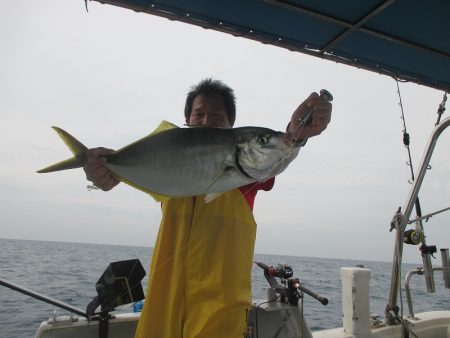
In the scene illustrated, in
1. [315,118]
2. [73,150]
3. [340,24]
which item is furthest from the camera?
[340,24]

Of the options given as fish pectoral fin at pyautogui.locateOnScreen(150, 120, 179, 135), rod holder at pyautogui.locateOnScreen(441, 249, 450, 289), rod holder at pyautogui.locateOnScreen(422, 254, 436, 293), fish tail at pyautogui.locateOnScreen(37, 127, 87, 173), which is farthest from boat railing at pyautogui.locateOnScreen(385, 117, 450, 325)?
fish tail at pyautogui.locateOnScreen(37, 127, 87, 173)

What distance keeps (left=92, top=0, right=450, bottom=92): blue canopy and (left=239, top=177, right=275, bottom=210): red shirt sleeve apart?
166cm

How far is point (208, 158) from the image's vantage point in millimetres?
1640

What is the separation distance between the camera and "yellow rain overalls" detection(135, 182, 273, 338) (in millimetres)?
2131

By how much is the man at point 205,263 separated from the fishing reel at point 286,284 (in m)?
1.88

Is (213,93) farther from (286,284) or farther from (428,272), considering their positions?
(428,272)

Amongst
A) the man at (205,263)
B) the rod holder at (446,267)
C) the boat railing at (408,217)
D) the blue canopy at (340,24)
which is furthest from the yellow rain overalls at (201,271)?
the rod holder at (446,267)

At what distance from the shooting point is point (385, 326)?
15.5 ft

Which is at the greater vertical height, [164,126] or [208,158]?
[164,126]

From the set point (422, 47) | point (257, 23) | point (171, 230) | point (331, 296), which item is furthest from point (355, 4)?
point (331, 296)

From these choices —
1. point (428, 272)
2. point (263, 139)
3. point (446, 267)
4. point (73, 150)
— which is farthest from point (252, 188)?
point (446, 267)

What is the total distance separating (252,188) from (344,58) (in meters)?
2.36

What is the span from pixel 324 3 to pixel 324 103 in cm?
165

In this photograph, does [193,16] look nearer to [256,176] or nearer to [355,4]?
[355,4]
